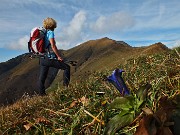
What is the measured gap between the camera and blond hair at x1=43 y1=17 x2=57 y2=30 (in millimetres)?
12045

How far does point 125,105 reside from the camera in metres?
3.63

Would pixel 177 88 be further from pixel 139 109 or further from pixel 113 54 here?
pixel 113 54

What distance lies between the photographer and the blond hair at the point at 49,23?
474 inches

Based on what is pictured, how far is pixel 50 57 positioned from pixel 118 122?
30.7ft

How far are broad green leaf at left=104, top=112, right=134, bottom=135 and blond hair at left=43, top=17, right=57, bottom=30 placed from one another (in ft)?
28.8

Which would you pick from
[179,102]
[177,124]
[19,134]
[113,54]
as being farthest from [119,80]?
[113,54]

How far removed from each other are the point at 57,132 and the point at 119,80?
2.95 feet

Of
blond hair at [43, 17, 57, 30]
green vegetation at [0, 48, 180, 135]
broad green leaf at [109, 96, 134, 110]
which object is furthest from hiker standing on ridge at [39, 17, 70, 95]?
broad green leaf at [109, 96, 134, 110]

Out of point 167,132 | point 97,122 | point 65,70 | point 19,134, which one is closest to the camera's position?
point 167,132

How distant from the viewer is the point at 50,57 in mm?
12719

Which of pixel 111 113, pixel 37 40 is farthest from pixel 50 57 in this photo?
pixel 111 113

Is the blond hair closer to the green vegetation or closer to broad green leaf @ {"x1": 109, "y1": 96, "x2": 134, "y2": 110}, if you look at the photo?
the green vegetation

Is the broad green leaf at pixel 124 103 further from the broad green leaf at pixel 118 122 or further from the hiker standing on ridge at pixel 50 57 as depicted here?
the hiker standing on ridge at pixel 50 57

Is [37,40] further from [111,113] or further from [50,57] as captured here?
[111,113]
